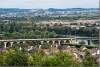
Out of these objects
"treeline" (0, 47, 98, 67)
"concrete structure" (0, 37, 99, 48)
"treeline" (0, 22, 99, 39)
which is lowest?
"concrete structure" (0, 37, 99, 48)

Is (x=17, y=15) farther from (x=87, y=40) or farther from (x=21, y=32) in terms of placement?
(x=87, y=40)

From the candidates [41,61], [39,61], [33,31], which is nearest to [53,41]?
[33,31]

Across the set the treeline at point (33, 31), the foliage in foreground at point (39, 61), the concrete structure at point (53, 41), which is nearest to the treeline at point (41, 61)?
the foliage in foreground at point (39, 61)

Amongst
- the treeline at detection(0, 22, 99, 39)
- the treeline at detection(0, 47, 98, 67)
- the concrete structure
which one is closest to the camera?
the treeline at detection(0, 47, 98, 67)

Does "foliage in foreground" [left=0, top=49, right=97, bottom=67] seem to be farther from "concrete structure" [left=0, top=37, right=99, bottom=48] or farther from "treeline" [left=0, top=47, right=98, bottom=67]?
"concrete structure" [left=0, top=37, right=99, bottom=48]

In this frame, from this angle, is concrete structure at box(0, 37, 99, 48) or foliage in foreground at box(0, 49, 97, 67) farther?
concrete structure at box(0, 37, 99, 48)

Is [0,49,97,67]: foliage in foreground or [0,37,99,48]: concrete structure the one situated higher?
[0,49,97,67]: foliage in foreground

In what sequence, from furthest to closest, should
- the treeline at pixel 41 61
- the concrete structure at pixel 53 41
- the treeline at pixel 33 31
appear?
the treeline at pixel 33 31
the concrete structure at pixel 53 41
the treeline at pixel 41 61

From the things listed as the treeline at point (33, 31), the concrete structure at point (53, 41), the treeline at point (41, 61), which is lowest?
the concrete structure at point (53, 41)

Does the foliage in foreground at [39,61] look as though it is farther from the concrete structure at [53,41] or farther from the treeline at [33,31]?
the treeline at [33,31]

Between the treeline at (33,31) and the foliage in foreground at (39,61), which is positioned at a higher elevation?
the foliage in foreground at (39,61)

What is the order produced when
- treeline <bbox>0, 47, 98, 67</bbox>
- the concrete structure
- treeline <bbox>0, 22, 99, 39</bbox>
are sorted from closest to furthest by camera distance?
1. treeline <bbox>0, 47, 98, 67</bbox>
2. the concrete structure
3. treeline <bbox>0, 22, 99, 39</bbox>

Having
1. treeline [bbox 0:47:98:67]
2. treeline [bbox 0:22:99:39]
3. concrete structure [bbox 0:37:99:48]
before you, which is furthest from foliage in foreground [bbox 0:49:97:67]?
treeline [bbox 0:22:99:39]

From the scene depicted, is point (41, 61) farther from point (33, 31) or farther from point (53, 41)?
point (33, 31)
